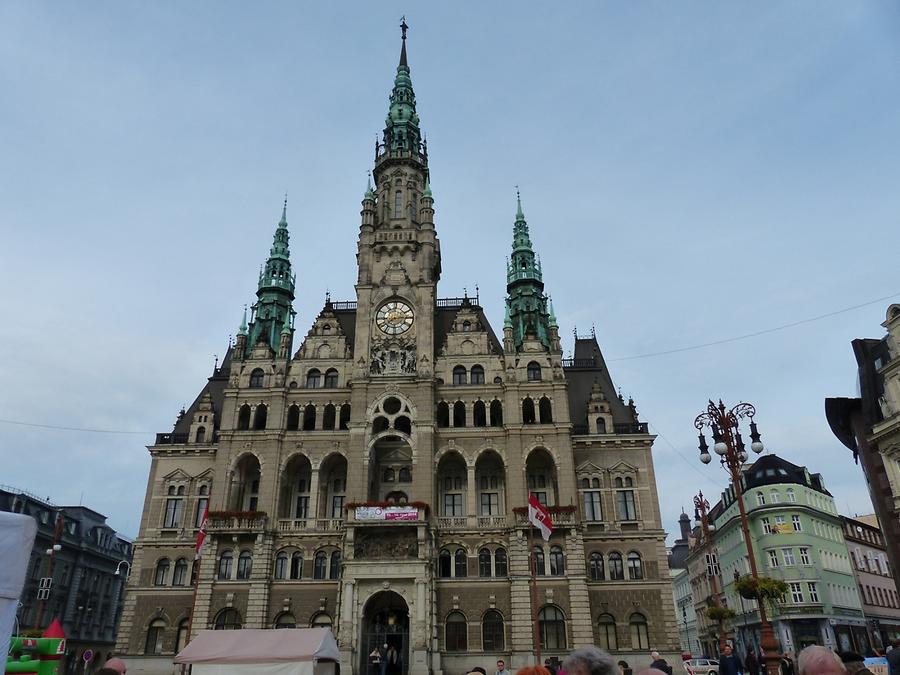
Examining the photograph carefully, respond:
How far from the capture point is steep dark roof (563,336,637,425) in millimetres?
55062

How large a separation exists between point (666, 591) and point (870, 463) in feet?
51.6

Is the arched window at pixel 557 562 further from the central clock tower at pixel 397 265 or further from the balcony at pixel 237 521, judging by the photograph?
the balcony at pixel 237 521

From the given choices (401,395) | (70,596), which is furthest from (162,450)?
(70,596)

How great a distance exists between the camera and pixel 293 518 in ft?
163

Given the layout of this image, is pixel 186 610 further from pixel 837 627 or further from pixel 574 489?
pixel 837 627

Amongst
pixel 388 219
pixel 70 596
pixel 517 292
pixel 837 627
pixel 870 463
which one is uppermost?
pixel 388 219

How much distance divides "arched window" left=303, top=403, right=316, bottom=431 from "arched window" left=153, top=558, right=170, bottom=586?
14016 millimetres

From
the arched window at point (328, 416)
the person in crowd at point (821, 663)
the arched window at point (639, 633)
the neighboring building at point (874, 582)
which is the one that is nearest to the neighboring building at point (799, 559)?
the neighboring building at point (874, 582)

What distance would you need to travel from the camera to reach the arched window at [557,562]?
46.4 m

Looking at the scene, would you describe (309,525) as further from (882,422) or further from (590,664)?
(590,664)

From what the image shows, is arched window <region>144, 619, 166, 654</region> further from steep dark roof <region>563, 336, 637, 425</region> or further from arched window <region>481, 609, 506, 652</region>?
steep dark roof <region>563, 336, 637, 425</region>

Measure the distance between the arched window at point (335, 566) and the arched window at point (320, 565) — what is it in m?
0.36

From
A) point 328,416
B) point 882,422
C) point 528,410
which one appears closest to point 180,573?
point 328,416

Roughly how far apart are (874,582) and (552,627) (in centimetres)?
4798
